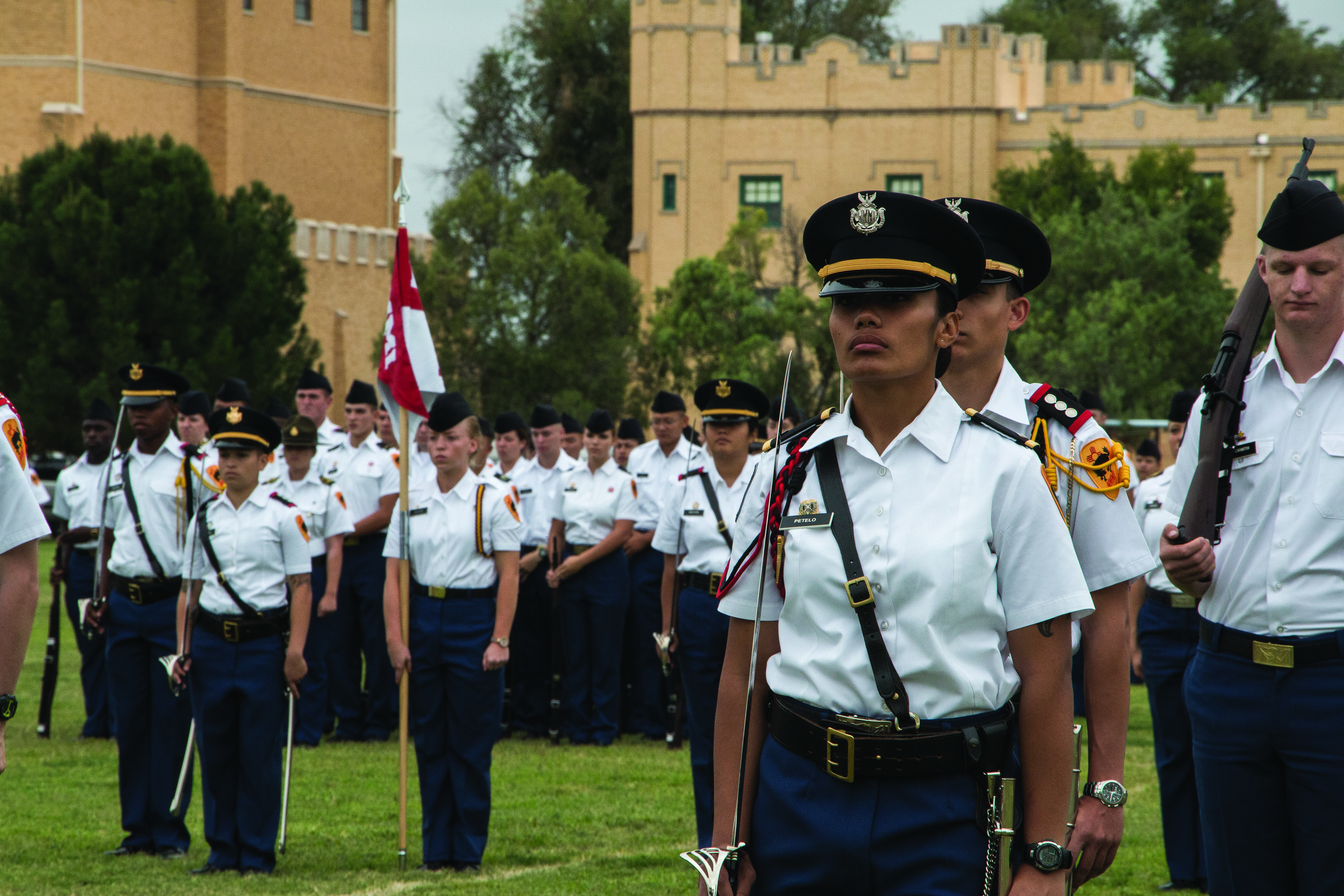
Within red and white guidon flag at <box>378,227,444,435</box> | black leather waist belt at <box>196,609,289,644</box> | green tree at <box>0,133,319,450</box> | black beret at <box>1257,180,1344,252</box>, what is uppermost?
green tree at <box>0,133,319,450</box>

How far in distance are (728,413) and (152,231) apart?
32.2 m

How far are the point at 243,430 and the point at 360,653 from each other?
5608 mm

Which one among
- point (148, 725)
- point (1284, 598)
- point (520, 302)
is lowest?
point (148, 725)

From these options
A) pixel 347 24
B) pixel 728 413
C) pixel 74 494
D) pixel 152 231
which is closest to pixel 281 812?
pixel 728 413

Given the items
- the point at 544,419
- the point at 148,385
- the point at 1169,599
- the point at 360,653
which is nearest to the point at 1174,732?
the point at 1169,599

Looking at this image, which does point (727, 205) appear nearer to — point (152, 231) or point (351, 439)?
point (152, 231)

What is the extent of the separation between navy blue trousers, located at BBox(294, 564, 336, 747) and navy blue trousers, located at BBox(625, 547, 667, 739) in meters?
2.48

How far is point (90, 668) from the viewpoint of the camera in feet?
43.4

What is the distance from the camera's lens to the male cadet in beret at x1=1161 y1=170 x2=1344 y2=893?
4.62 metres

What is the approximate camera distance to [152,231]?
38.8 m

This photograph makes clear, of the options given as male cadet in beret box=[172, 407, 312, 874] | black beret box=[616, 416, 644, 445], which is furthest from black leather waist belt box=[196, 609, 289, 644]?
black beret box=[616, 416, 644, 445]

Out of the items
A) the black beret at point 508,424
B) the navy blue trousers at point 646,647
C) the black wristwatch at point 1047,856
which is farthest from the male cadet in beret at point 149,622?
the black wristwatch at point 1047,856

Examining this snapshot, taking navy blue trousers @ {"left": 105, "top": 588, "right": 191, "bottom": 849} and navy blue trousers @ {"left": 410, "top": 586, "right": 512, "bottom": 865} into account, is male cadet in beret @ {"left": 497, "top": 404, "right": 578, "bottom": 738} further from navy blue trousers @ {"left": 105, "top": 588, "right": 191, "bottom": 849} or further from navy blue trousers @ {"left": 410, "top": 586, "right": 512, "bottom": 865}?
navy blue trousers @ {"left": 410, "top": 586, "right": 512, "bottom": 865}

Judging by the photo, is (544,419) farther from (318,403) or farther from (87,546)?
(87,546)
